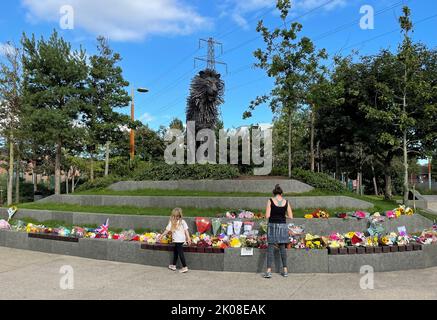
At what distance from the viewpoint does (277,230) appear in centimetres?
784

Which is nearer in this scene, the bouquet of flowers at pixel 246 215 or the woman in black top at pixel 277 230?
the woman in black top at pixel 277 230

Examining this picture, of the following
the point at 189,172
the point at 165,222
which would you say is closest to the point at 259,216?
the point at 165,222

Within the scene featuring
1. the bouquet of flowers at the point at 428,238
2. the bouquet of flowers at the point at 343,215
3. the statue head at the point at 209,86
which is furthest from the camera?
the statue head at the point at 209,86

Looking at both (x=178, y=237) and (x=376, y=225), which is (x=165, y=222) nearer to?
(x=178, y=237)

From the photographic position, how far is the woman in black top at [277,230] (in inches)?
306

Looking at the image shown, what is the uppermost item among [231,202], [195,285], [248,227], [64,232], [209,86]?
[209,86]

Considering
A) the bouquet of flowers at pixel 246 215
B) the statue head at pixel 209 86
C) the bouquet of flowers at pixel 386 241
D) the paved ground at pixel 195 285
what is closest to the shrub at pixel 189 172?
the statue head at pixel 209 86

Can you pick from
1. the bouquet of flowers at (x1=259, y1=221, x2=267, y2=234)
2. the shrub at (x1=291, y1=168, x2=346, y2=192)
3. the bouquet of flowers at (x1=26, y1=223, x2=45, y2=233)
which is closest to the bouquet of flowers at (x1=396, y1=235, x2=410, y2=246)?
the bouquet of flowers at (x1=259, y1=221, x2=267, y2=234)

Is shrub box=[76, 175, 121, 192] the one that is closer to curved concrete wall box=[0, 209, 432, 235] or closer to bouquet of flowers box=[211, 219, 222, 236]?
curved concrete wall box=[0, 209, 432, 235]

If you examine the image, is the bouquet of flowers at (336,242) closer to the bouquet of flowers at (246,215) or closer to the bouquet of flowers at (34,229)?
the bouquet of flowers at (246,215)

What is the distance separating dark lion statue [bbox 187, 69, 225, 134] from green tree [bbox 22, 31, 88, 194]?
29.6 ft

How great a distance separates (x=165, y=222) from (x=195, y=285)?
379cm

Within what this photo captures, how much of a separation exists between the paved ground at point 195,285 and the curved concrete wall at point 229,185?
17.1 ft

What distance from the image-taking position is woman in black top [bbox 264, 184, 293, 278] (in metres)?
7.78
